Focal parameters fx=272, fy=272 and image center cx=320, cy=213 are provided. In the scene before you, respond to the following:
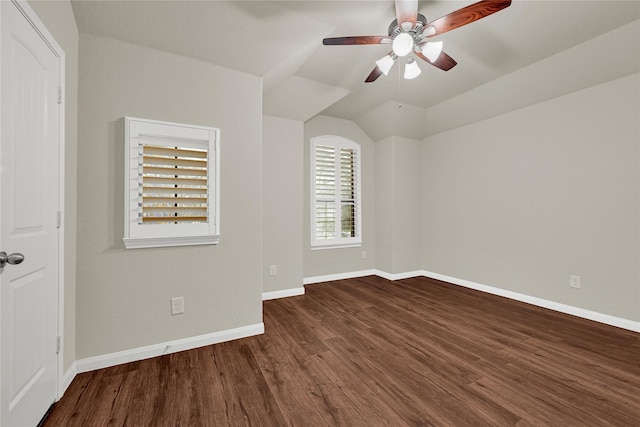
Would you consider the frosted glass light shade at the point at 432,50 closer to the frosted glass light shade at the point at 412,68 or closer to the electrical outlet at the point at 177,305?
the frosted glass light shade at the point at 412,68

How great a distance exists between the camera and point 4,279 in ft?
3.98

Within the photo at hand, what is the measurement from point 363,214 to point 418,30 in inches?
128

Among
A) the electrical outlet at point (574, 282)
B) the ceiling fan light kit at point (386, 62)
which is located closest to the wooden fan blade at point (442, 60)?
the ceiling fan light kit at point (386, 62)

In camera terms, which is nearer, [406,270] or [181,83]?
[181,83]

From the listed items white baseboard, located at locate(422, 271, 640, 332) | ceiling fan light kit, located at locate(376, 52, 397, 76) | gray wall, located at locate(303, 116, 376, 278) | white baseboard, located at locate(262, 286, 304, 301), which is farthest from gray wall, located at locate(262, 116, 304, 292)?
white baseboard, located at locate(422, 271, 640, 332)

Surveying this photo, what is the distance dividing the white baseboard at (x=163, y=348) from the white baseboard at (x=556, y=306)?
3287 millimetres

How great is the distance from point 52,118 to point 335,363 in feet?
8.13

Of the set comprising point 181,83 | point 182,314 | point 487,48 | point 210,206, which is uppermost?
point 487,48

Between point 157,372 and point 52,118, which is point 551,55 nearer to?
point 52,118

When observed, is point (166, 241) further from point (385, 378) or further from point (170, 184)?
point (385, 378)

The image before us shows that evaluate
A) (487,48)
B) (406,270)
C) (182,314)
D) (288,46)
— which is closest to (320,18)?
(288,46)

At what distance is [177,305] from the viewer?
2.29 meters

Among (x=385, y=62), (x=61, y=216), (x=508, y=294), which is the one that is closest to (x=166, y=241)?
(x=61, y=216)

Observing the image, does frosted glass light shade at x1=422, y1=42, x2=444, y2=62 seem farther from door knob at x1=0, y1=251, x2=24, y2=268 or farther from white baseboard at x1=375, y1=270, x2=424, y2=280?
white baseboard at x1=375, y1=270, x2=424, y2=280
